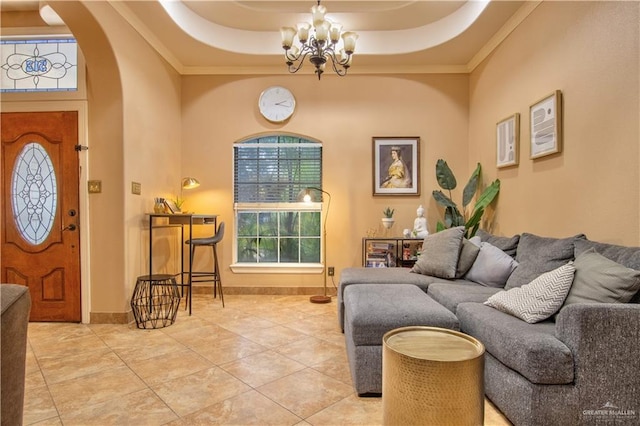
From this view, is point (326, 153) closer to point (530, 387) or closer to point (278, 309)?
point (278, 309)

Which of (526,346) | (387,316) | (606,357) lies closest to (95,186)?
(387,316)

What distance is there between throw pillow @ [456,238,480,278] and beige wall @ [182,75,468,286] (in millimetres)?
1352

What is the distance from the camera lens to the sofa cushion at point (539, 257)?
2.19 metres

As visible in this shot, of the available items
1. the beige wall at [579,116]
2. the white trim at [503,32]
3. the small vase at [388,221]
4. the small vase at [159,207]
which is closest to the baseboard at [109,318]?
the small vase at [159,207]

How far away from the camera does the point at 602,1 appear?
225cm

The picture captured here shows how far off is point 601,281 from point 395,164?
2910 mm

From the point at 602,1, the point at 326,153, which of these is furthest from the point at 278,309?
the point at 602,1

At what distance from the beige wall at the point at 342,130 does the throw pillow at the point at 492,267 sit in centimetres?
154

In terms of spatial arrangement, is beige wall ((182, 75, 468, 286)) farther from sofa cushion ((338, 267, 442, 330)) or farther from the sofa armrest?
the sofa armrest

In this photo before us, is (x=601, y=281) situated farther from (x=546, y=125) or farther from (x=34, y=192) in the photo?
(x=34, y=192)

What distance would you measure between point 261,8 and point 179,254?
3.12 metres

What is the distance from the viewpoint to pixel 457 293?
251cm

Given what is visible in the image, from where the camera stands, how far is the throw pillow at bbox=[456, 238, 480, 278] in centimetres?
304

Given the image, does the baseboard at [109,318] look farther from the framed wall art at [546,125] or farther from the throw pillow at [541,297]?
the framed wall art at [546,125]
